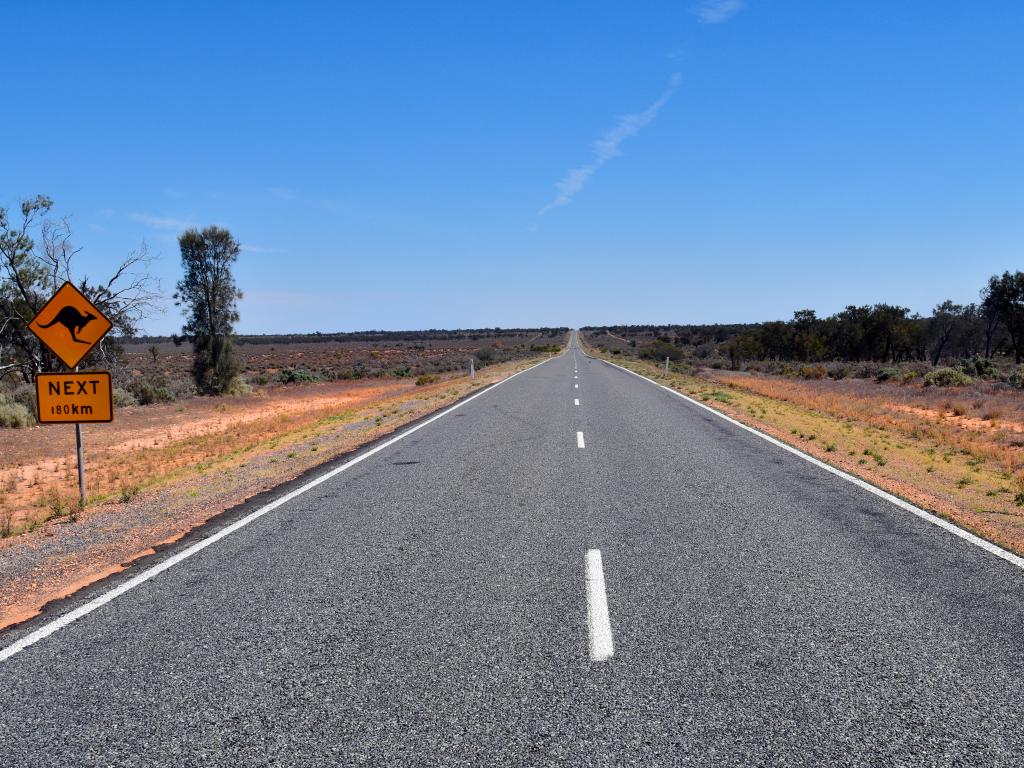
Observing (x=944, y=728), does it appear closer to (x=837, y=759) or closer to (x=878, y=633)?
(x=837, y=759)

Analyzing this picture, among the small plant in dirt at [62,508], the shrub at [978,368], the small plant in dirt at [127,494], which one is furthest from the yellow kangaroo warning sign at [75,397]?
the shrub at [978,368]

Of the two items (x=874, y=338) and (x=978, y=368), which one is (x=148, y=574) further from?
(x=874, y=338)

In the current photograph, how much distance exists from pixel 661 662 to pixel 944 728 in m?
1.40

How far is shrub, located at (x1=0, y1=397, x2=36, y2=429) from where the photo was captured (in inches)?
803

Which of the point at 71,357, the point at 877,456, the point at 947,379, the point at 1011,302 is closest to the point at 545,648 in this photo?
the point at 71,357

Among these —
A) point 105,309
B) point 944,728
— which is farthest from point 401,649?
point 105,309

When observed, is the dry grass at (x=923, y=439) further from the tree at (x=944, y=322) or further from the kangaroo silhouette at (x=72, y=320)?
the tree at (x=944, y=322)

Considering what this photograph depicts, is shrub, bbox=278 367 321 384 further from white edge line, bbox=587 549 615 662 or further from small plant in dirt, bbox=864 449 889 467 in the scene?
white edge line, bbox=587 549 615 662

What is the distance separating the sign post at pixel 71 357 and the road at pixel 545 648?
3.15m

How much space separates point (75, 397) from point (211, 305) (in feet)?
Result: 86.0

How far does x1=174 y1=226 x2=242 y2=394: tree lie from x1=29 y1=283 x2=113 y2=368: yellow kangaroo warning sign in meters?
25.7

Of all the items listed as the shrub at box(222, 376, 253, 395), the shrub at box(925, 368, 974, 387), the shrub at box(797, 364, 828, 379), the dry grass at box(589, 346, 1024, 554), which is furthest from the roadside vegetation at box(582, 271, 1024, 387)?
the shrub at box(222, 376, 253, 395)

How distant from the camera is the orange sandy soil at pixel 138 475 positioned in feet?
21.4

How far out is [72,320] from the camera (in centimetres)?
869
